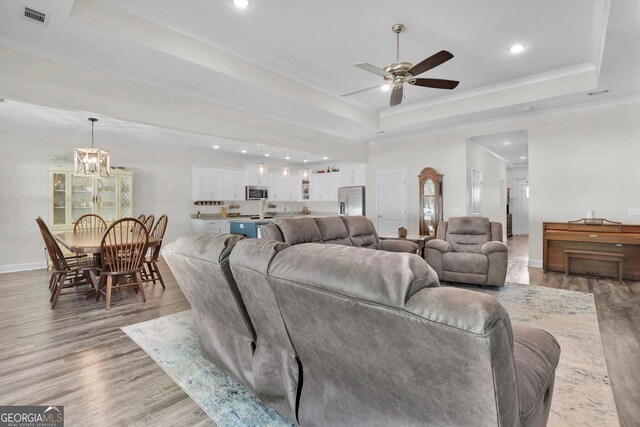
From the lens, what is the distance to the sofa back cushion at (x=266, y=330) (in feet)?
4.61

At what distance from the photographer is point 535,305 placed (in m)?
3.51

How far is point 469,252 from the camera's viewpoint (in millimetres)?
4539

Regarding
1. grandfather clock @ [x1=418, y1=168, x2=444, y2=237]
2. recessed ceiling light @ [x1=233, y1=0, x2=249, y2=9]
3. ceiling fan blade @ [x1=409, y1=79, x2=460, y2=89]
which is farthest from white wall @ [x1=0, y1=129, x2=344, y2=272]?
ceiling fan blade @ [x1=409, y1=79, x2=460, y2=89]

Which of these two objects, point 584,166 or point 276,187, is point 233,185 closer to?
point 276,187

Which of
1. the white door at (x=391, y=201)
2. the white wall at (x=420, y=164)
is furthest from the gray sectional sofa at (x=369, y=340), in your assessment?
the white door at (x=391, y=201)

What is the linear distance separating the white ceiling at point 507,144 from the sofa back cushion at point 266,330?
6132 mm

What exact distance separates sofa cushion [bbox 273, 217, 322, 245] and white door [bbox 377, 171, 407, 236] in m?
3.91

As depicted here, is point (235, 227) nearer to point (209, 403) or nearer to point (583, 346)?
point (209, 403)

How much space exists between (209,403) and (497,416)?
1.60 metres

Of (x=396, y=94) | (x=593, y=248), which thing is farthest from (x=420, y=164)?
(x=396, y=94)

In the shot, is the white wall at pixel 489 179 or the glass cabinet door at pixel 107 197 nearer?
the glass cabinet door at pixel 107 197

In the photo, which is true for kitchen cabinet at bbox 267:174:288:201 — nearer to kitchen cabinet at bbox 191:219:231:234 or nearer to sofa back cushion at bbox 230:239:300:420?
kitchen cabinet at bbox 191:219:231:234

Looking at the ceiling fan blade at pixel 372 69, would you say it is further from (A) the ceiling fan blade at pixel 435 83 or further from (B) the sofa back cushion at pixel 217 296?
(B) the sofa back cushion at pixel 217 296

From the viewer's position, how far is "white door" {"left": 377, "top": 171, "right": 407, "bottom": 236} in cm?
713
